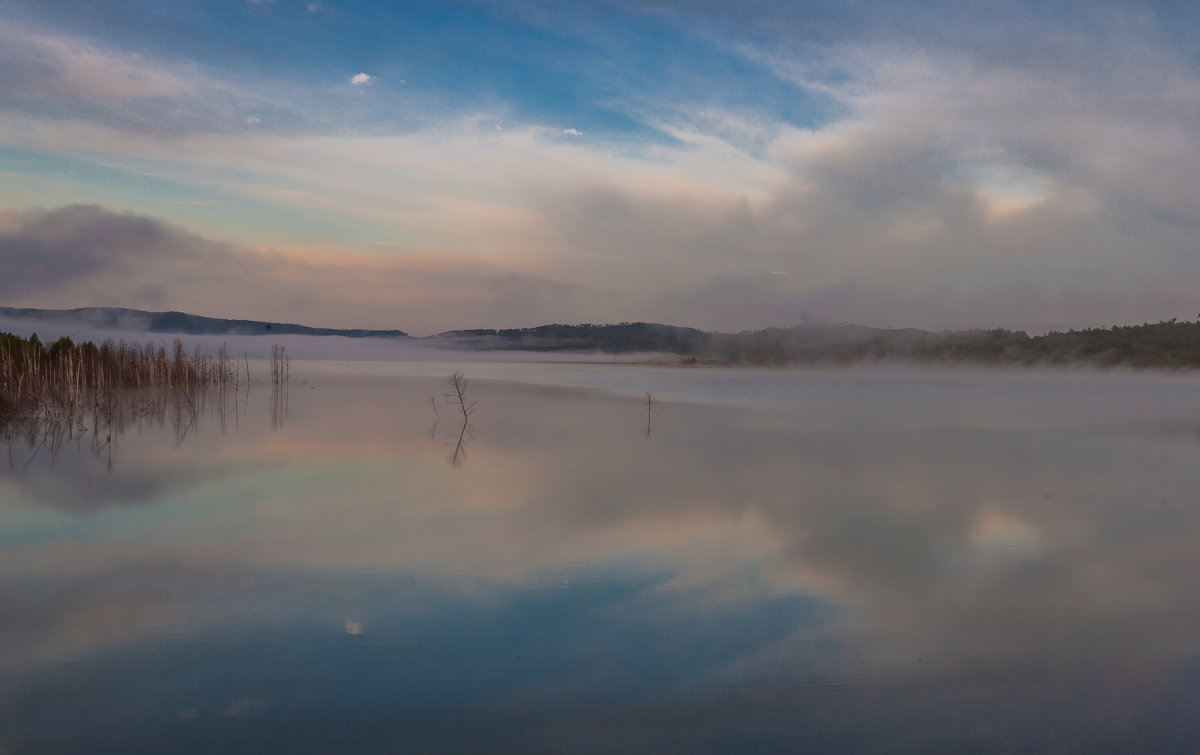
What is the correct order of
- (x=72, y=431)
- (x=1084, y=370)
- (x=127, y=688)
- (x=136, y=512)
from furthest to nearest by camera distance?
1. (x=1084, y=370)
2. (x=72, y=431)
3. (x=136, y=512)
4. (x=127, y=688)

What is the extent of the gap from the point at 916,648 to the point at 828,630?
1.69 feet

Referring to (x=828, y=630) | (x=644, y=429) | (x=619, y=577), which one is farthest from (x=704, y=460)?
(x=828, y=630)

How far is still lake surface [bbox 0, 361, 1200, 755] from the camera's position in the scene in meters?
3.53

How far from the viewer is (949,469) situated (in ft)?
40.1

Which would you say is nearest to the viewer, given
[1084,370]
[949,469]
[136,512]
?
[136,512]

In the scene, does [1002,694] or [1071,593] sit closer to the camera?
[1002,694]

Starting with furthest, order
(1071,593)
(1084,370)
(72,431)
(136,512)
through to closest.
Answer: (1084,370)
(72,431)
(136,512)
(1071,593)

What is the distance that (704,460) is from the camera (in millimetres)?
12883

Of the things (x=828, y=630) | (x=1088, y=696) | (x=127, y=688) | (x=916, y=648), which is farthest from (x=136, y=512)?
(x=1088, y=696)

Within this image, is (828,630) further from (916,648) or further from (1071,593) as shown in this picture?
(1071,593)

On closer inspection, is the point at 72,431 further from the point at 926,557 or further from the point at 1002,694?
the point at 1002,694

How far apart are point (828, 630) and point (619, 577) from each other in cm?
169

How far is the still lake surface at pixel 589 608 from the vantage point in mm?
3531

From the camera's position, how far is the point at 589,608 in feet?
16.8
